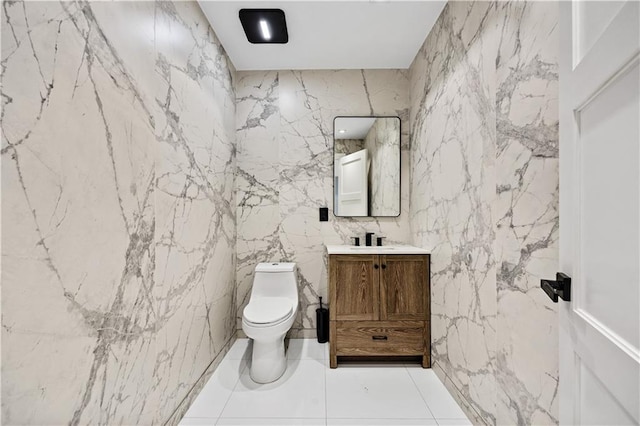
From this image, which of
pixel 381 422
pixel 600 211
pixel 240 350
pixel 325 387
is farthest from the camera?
pixel 240 350

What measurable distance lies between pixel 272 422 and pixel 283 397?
0.22m

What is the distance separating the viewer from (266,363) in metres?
1.97

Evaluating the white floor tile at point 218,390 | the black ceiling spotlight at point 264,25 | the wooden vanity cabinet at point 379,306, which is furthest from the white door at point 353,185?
the white floor tile at point 218,390

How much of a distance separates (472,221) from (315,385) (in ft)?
4.91

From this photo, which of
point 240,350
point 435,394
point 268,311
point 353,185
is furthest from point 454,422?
point 353,185

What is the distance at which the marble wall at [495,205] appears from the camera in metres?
1.05

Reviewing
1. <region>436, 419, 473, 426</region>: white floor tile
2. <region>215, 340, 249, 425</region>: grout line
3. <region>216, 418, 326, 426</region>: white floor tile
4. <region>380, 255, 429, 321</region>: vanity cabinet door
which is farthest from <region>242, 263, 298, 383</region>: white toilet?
<region>436, 419, 473, 426</region>: white floor tile

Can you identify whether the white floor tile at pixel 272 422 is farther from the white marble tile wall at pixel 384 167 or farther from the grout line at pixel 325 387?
the white marble tile wall at pixel 384 167

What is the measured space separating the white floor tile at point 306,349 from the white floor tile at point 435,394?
2.41ft

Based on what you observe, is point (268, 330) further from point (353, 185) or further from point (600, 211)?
point (600, 211)

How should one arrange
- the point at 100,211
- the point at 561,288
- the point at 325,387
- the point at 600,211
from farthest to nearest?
1. the point at 325,387
2. the point at 100,211
3. the point at 561,288
4. the point at 600,211

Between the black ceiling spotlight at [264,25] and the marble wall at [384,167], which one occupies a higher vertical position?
the black ceiling spotlight at [264,25]

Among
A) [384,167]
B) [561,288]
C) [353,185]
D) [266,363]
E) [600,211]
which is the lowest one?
[266,363]

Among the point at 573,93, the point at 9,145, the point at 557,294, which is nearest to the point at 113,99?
the point at 9,145
